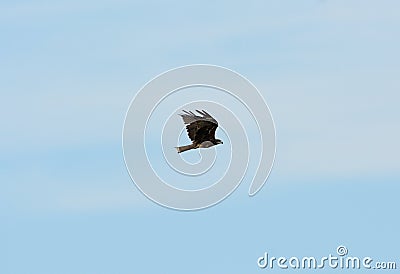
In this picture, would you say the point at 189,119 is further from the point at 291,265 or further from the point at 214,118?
the point at 291,265

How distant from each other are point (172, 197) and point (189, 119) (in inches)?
94.4

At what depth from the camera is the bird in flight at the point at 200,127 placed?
5066cm

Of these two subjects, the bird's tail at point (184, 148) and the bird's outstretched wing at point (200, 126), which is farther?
the bird's tail at point (184, 148)

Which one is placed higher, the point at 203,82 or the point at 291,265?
the point at 203,82

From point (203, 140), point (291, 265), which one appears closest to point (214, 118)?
point (203, 140)

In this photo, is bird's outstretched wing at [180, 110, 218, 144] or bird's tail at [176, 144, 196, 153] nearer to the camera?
bird's outstretched wing at [180, 110, 218, 144]

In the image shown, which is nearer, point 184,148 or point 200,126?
point 200,126

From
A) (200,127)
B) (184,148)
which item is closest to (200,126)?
(200,127)

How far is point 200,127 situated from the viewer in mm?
50625

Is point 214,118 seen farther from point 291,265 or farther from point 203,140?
point 291,265

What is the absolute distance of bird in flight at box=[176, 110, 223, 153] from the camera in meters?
50.7

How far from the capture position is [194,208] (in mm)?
52312

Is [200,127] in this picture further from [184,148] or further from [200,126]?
[184,148]

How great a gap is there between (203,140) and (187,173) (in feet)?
4.74
